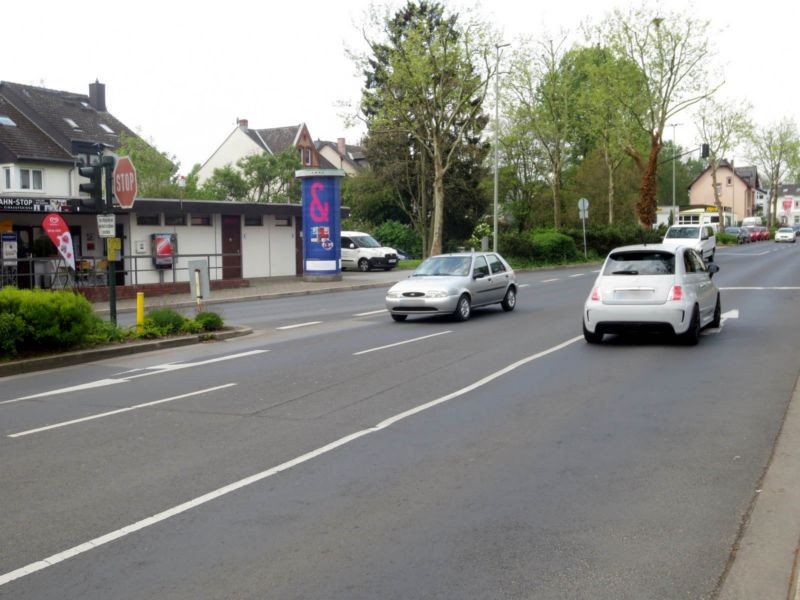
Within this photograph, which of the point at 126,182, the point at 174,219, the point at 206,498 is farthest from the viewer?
the point at 174,219

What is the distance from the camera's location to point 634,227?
177 ft

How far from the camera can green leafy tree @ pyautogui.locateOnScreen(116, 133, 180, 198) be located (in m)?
52.1

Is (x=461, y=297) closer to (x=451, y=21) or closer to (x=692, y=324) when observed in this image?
(x=692, y=324)

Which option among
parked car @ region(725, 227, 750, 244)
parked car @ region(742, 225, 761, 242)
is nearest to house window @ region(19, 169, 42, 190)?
parked car @ region(725, 227, 750, 244)

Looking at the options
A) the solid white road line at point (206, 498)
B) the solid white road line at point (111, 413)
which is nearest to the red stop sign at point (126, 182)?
the solid white road line at point (111, 413)

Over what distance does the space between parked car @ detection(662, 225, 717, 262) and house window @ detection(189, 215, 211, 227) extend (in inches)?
797

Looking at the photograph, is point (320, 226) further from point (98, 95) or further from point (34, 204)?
point (98, 95)

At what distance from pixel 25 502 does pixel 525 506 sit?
3.45 metres

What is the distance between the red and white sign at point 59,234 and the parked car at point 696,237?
2600 centimetres

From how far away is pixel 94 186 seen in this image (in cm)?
1580

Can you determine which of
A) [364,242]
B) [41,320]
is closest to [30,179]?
[364,242]

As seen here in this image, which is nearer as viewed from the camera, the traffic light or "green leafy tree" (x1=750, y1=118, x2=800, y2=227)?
the traffic light

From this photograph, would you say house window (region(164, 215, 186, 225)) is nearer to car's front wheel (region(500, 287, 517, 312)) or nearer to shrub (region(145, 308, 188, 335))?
car's front wheel (region(500, 287, 517, 312))

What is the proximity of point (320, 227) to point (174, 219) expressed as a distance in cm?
580
